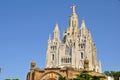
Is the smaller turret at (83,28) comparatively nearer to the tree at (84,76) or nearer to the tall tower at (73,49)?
the tall tower at (73,49)

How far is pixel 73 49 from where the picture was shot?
10412cm

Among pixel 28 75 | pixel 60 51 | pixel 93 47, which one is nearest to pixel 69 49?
pixel 60 51

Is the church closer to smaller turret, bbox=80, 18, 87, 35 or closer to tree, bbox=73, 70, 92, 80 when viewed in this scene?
smaller turret, bbox=80, 18, 87, 35

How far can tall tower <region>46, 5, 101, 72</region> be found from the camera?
101656 mm

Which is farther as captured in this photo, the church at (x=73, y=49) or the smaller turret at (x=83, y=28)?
the smaller turret at (x=83, y=28)

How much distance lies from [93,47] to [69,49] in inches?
394

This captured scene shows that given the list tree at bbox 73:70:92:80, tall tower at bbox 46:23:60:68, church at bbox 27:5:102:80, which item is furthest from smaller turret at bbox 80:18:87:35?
tree at bbox 73:70:92:80

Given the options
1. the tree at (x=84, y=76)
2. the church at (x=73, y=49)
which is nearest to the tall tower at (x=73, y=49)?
the church at (x=73, y=49)

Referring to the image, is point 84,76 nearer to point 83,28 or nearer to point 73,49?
point 73,49

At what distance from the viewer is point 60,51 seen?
106 meters

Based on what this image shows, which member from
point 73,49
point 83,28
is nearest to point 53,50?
point 73,49

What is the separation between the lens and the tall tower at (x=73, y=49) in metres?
102

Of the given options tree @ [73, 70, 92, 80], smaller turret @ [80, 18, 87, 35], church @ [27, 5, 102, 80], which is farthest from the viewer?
smaller turret @ [80, 18, 87, 35]

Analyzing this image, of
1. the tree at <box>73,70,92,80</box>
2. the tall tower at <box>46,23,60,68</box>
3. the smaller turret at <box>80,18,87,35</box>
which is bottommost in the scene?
the tree at <box>73,70,92,80</box>
